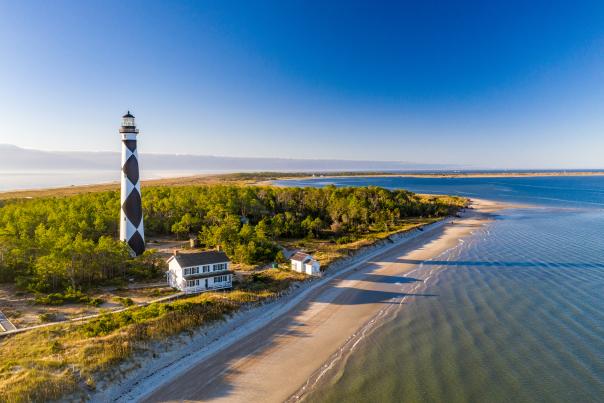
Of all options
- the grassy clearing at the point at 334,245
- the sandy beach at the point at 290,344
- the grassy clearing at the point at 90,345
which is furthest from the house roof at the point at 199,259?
the grassy clearing at the point at 334,245

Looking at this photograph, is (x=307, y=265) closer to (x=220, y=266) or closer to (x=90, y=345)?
(x=220, y=266)

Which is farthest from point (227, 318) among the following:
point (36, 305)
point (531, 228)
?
point (531, 228)

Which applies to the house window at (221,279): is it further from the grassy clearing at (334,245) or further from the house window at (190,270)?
the grassy clearing at (334,245)

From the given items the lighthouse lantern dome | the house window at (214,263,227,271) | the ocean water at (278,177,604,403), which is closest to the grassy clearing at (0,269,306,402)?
the house window at (214,263,227,271)

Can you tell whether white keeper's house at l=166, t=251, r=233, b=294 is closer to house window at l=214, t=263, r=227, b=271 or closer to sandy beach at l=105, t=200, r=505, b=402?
house window at l=214, t=263, r=227, b=271

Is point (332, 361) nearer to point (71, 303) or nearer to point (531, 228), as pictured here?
point (71, 303)

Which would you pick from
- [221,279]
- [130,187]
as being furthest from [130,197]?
[221,279]
